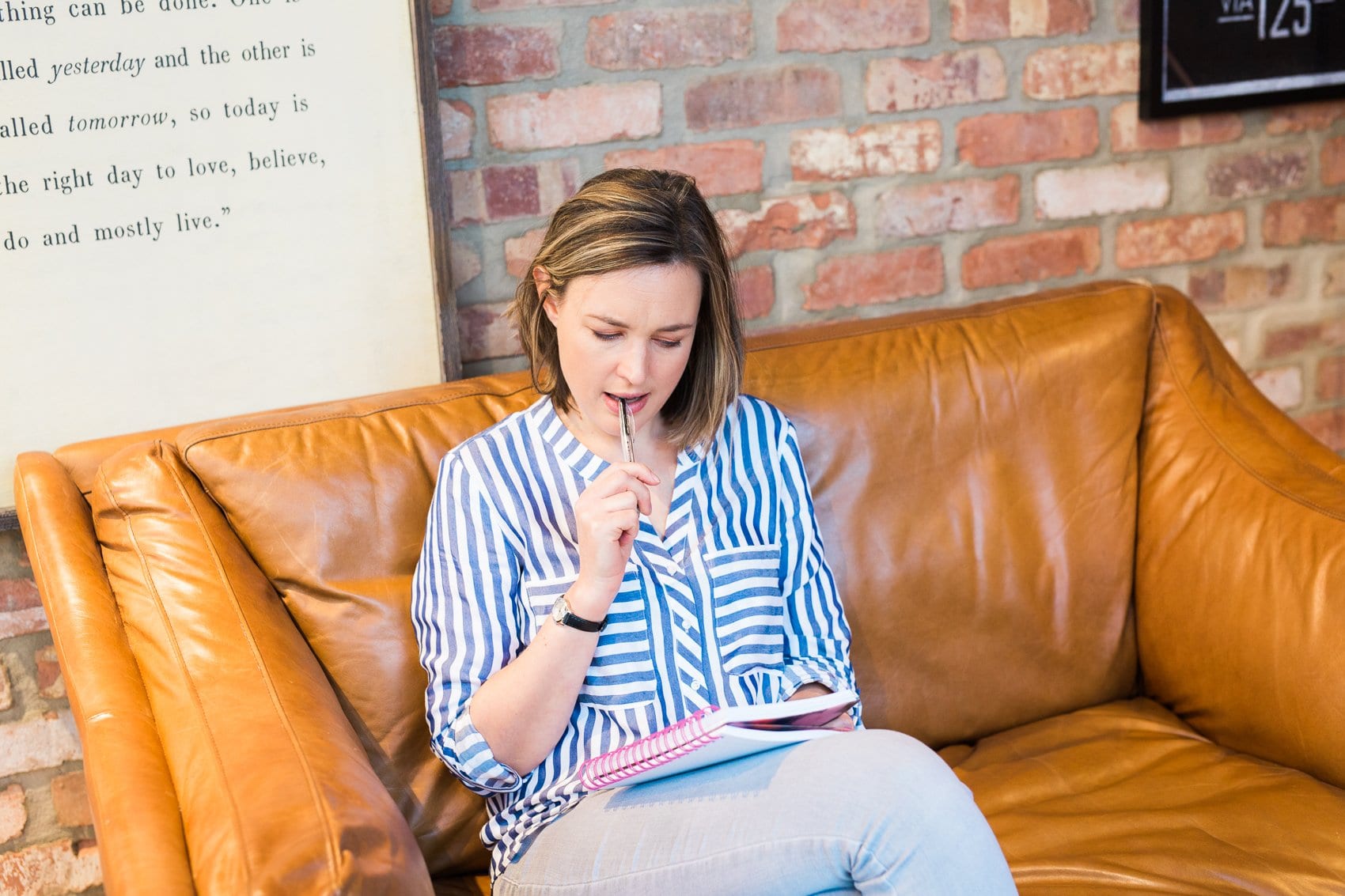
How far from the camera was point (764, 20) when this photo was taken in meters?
1.67

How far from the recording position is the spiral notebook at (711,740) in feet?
3.32

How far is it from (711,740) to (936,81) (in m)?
1.17

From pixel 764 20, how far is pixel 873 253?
39cm

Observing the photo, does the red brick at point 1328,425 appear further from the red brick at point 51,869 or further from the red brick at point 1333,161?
the red brick at point 51,869

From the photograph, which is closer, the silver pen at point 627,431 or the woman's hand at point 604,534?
the woman's hand at point 604,534

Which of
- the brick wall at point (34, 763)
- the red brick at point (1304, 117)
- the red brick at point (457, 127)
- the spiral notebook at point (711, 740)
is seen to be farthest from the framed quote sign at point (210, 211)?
the red brick at point (1304, 117)

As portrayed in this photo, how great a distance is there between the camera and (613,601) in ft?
3.84

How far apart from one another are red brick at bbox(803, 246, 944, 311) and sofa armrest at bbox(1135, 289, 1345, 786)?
14.3 inches

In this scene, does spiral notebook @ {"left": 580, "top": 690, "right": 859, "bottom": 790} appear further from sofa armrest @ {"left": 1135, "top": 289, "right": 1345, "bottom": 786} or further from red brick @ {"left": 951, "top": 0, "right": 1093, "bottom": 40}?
red brick @ {"left": 951, "top": 0, "right": 1093, "bottom": 40}

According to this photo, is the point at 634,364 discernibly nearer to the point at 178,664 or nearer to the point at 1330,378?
the point at 178,664

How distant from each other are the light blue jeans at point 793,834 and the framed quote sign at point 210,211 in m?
0.72

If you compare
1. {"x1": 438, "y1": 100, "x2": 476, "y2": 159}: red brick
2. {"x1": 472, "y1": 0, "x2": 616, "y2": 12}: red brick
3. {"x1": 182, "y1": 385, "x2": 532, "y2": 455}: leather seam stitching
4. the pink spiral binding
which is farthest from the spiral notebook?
{"x1": 472, "y1": 0, "x2": 616, "y2": 12}: red brick

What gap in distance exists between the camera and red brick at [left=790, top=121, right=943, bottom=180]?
1.73 meters

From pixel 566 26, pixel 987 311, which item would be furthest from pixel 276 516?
pixel 987 311
